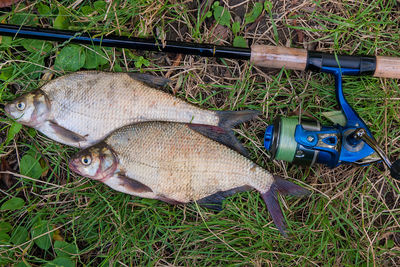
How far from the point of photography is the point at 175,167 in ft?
8.27

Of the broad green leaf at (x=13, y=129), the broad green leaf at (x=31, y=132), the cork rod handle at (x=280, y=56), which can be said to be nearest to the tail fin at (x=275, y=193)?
the cork rod handle at (x=280, y=56)

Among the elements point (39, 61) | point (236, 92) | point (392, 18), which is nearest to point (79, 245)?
point (39, 61)

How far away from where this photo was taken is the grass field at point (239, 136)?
271 cm

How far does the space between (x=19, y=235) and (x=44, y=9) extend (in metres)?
1.83

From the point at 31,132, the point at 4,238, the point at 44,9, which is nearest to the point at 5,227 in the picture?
the point at 4,238

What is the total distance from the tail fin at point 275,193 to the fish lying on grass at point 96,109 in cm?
53

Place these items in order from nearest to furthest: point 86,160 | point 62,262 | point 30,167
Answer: point 86,160 → point 62,262 → point 30,167

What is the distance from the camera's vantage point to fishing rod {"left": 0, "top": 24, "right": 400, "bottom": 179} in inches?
94.3

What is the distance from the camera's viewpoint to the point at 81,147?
2633 mm

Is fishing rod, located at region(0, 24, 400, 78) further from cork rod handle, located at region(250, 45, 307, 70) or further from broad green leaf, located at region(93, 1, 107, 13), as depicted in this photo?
broad green leaf, located at region(93, 1, 107, 13)

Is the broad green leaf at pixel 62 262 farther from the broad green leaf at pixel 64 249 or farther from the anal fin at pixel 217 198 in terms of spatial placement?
the anal fin at pixel 217 198

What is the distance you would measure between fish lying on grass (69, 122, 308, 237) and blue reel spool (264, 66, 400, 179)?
0.25 meters

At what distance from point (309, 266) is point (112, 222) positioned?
1.61 m

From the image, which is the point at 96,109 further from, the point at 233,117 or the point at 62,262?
the point at 62,262
